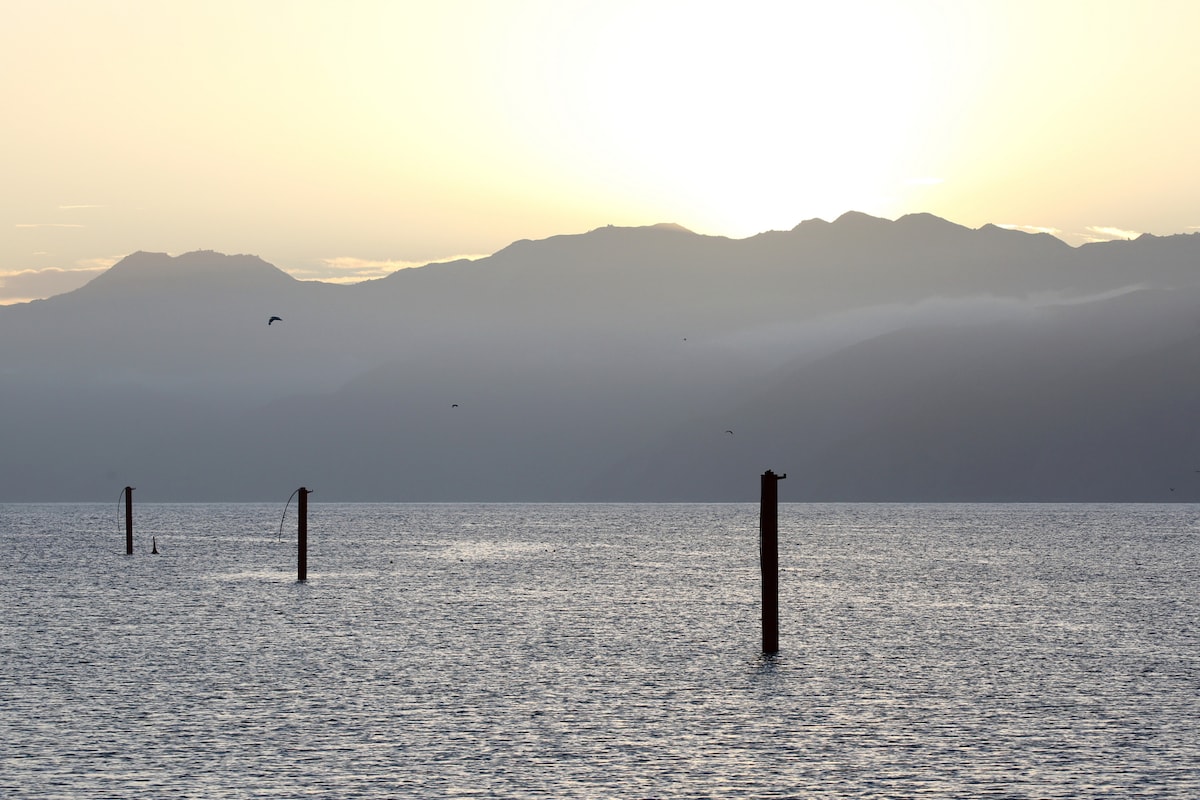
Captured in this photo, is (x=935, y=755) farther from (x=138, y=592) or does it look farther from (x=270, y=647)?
(x=138, y=592)

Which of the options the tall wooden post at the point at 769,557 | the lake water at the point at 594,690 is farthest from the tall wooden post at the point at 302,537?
the tall wooden post at the point at 769,557

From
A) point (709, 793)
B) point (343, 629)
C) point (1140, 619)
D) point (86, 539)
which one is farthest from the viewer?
point (86, 539)

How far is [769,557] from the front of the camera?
50.5m

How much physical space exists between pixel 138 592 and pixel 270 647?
35889 mm

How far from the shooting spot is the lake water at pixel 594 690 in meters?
31.2

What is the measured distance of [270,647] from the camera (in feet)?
182

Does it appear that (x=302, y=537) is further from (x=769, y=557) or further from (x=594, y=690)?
(x=594, y=690)

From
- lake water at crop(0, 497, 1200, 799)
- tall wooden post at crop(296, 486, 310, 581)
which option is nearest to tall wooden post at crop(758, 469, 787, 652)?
lake water at crop(0, 497, 1200, 799)

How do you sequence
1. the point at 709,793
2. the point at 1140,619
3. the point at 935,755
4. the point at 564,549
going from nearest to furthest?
1. the point at 709,793
2. the point at 935,755
3. the point at 1140,619
4. the point at 564,549

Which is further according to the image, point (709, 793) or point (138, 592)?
point (138, 592)

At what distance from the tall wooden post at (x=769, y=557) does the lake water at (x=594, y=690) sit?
115 centimetres

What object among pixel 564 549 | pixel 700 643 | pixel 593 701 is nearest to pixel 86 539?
pixel 564 549

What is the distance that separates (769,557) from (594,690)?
965 cm

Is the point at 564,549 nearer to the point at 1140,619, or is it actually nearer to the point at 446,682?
the point at 1140,619
